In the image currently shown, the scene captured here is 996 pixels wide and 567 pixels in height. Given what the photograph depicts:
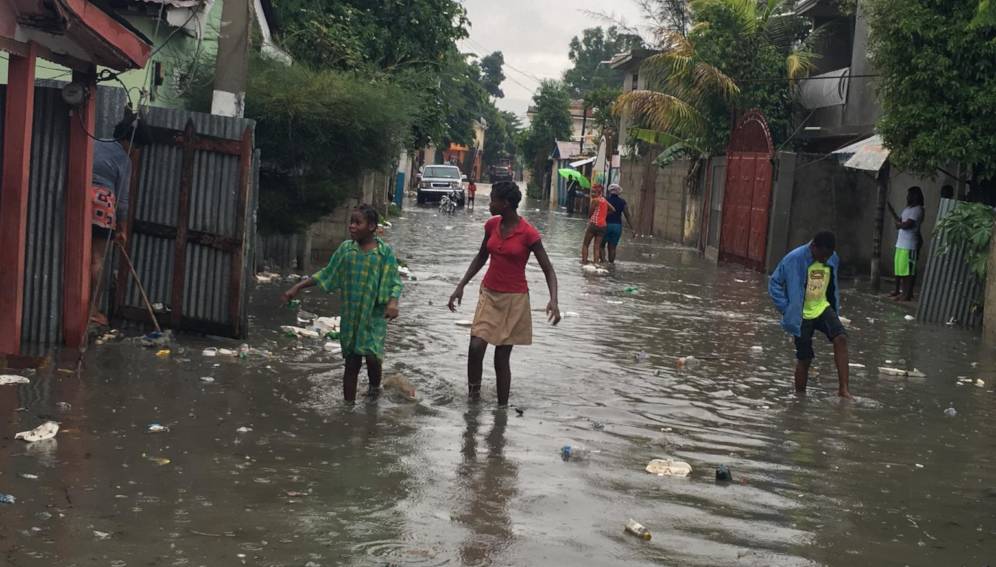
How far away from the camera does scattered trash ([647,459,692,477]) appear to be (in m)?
7.09

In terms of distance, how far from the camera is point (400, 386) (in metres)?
8.98

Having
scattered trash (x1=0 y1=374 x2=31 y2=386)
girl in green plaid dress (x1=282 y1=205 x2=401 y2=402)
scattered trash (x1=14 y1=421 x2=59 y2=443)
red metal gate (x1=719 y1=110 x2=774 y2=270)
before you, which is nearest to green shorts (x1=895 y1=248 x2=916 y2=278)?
red metal gate (x1=719 y1=110 x2=774 y2=270)

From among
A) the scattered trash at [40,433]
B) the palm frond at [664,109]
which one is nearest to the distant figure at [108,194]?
the scattered trash at [40,433]

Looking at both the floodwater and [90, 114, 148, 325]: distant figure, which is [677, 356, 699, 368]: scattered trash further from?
[90, 114, 148, 325]: distant figure

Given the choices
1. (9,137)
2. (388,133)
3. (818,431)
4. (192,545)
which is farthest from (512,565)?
(388,133)

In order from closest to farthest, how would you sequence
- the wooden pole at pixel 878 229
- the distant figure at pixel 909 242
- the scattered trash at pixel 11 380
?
the scattered trash at pixel 11 380 → the distant figure at pixel 909 242 → the wooden pole at pixel 878 229

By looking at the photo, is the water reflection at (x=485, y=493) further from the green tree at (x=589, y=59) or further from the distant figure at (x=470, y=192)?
the green tree at (x=589, y=59)

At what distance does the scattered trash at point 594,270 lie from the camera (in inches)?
851

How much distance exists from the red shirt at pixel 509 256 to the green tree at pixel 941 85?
10192mm

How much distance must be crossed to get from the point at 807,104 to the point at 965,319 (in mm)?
13801

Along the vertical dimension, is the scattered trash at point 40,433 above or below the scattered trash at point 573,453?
below

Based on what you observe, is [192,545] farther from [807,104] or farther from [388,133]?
[807,104]

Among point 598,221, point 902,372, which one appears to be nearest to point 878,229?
point 598,221

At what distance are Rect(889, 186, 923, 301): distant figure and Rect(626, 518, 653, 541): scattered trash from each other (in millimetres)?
13857
